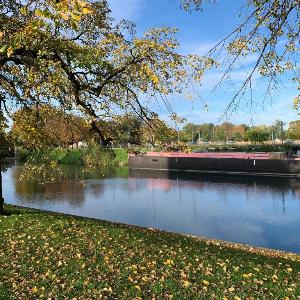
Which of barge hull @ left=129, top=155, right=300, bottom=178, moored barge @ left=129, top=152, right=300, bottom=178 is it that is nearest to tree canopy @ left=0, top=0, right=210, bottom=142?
moored barge @ left=129, top=152, right=300, bottom=178

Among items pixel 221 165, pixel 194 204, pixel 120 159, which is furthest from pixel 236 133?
pixel 194 204

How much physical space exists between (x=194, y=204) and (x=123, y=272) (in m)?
22.7

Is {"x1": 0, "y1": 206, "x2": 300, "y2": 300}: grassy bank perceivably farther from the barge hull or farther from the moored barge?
the barge hull

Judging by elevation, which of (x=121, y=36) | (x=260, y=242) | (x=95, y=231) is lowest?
(x=260, y=242)

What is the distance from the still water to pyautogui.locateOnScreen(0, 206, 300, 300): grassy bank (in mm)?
6909

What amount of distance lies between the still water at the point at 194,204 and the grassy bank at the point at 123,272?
6.91 m

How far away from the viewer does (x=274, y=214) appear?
86.2 feet

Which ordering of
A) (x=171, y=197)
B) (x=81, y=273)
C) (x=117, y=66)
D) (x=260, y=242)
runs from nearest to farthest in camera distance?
(x=81, y=273) < (x=117, y=66) < (x=260, y=242) < (x=171, y=197)

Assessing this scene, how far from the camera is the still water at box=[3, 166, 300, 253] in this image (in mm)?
21897

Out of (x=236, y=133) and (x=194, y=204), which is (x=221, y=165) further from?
(x=236, y=133)

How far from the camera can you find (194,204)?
30.2 m

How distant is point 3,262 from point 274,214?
20659 mm

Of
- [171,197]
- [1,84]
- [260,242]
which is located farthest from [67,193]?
[1,84]

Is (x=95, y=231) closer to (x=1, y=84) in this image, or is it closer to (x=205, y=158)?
(x=1, y=84)
